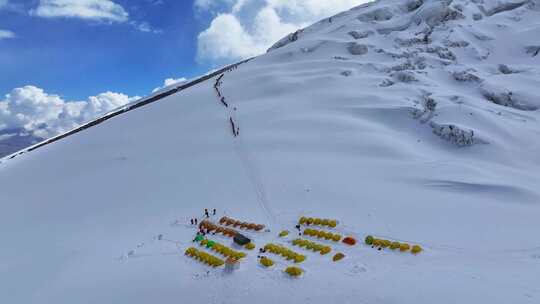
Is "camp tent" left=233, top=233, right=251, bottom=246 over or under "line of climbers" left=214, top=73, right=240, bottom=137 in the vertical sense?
under

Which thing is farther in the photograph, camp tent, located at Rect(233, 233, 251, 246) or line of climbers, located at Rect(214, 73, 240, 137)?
line of climbers, located at Rect(214, 73, 240, 137)

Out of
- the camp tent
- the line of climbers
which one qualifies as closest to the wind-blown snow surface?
the line of climbers

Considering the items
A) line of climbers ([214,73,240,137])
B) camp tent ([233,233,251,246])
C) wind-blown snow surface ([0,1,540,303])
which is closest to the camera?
wind-blown snow surface ([0,1,540,303])

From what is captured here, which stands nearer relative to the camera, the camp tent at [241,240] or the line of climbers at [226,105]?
the camp tent at [241,240]

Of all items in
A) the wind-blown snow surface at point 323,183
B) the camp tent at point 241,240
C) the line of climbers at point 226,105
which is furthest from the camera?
the line of climbers at point 226,105

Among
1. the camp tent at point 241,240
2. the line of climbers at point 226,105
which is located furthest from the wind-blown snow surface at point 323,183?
the camp tent at point 241,240

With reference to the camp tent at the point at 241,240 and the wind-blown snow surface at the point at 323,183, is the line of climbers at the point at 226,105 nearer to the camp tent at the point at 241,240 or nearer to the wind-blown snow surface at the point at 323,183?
the wind-blown snow surface at the point at 323,183

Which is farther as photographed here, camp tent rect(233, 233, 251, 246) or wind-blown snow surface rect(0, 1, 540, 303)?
camp tent rect(233, 233, 251, 246)

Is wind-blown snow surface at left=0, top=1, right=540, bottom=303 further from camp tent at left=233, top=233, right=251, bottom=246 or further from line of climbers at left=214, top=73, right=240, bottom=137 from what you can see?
camp tent at left=233, top=233, right=251, bottom=246

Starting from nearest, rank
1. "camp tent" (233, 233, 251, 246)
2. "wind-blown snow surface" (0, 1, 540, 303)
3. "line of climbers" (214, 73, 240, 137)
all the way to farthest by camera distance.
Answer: "wind-blown snow surface" (0, 1, 540, 303), "camp tent" (233, 233, 251, 246), "line of climbers" (214, 73, 240, 137)

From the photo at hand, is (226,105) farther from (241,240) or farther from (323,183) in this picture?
(241,240)
